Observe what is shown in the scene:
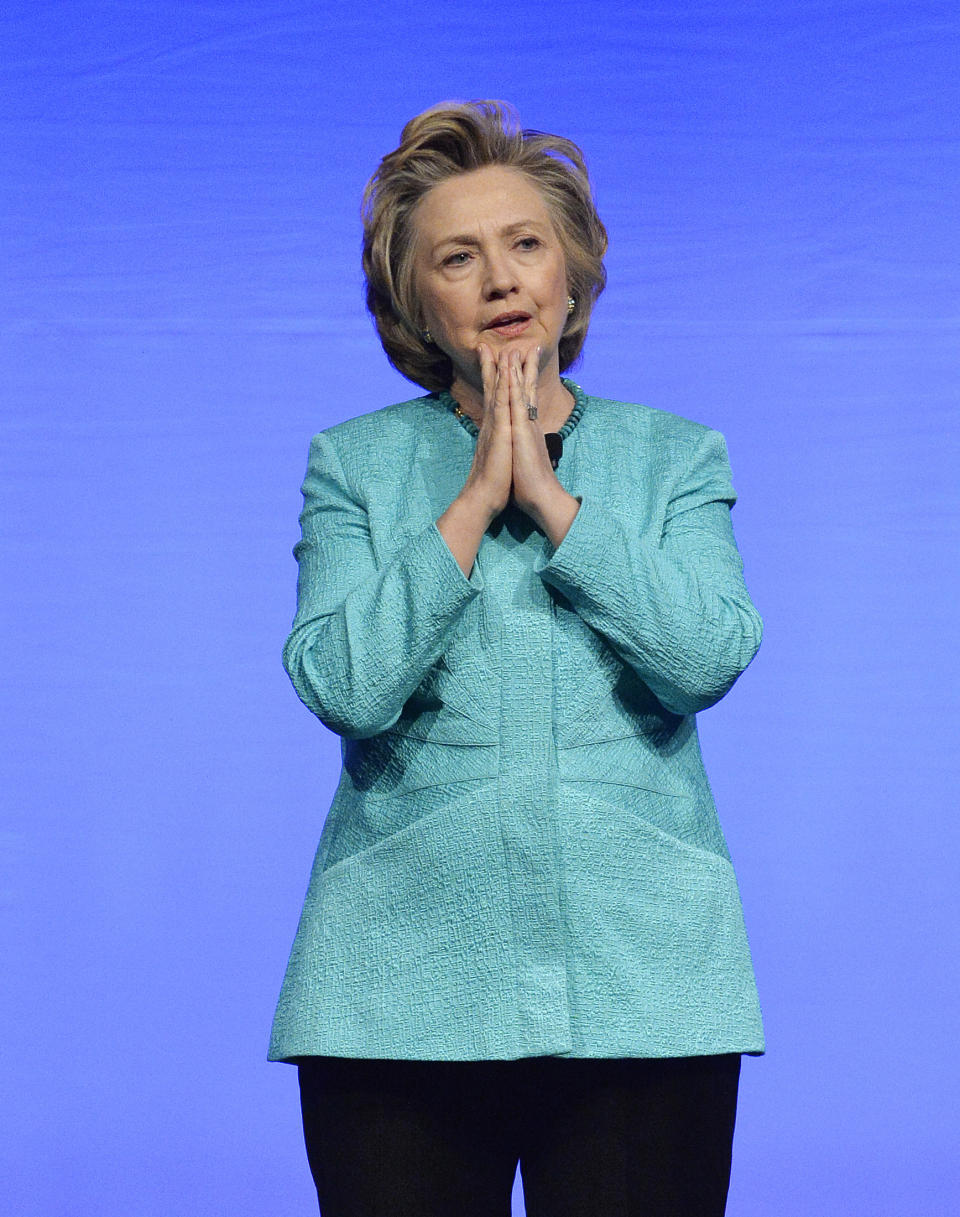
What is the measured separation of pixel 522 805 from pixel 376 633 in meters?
0.16

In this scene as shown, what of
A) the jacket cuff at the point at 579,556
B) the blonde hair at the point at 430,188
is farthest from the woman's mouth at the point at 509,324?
the jacket cuff at the point at 579,556

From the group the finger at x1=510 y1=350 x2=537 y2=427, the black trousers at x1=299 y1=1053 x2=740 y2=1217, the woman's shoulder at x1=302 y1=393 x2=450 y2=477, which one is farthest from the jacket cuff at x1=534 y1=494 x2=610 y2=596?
the black trousers at x1=299 y1=1053 x2=740 y2=1217

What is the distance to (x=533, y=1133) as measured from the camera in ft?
4.68

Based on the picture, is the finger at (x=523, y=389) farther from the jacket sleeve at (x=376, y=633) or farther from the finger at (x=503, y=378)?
the jacket sleeve at (x=376, y=633)

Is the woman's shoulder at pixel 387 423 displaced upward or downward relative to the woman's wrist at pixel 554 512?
upward

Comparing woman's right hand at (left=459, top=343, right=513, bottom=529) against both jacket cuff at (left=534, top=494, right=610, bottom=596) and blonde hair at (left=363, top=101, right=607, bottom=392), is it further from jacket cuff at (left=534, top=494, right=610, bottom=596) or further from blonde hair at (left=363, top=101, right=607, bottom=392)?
blonde hair at (left=363, top=101, right=607, bottom=392)

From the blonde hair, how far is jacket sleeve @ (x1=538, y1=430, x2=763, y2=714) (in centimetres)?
27

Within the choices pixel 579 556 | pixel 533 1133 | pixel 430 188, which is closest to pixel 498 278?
pixel 430 188

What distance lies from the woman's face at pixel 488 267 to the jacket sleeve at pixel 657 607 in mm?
180

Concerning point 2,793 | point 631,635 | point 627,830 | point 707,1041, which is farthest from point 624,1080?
point 2,793

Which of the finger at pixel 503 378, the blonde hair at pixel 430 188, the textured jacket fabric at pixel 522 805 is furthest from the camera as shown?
the blonde hair at pixel 430 188

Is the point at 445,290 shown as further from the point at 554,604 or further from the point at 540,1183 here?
the point at 540,1183

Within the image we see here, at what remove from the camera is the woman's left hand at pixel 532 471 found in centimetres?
142

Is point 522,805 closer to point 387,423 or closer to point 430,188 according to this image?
point 387,423
